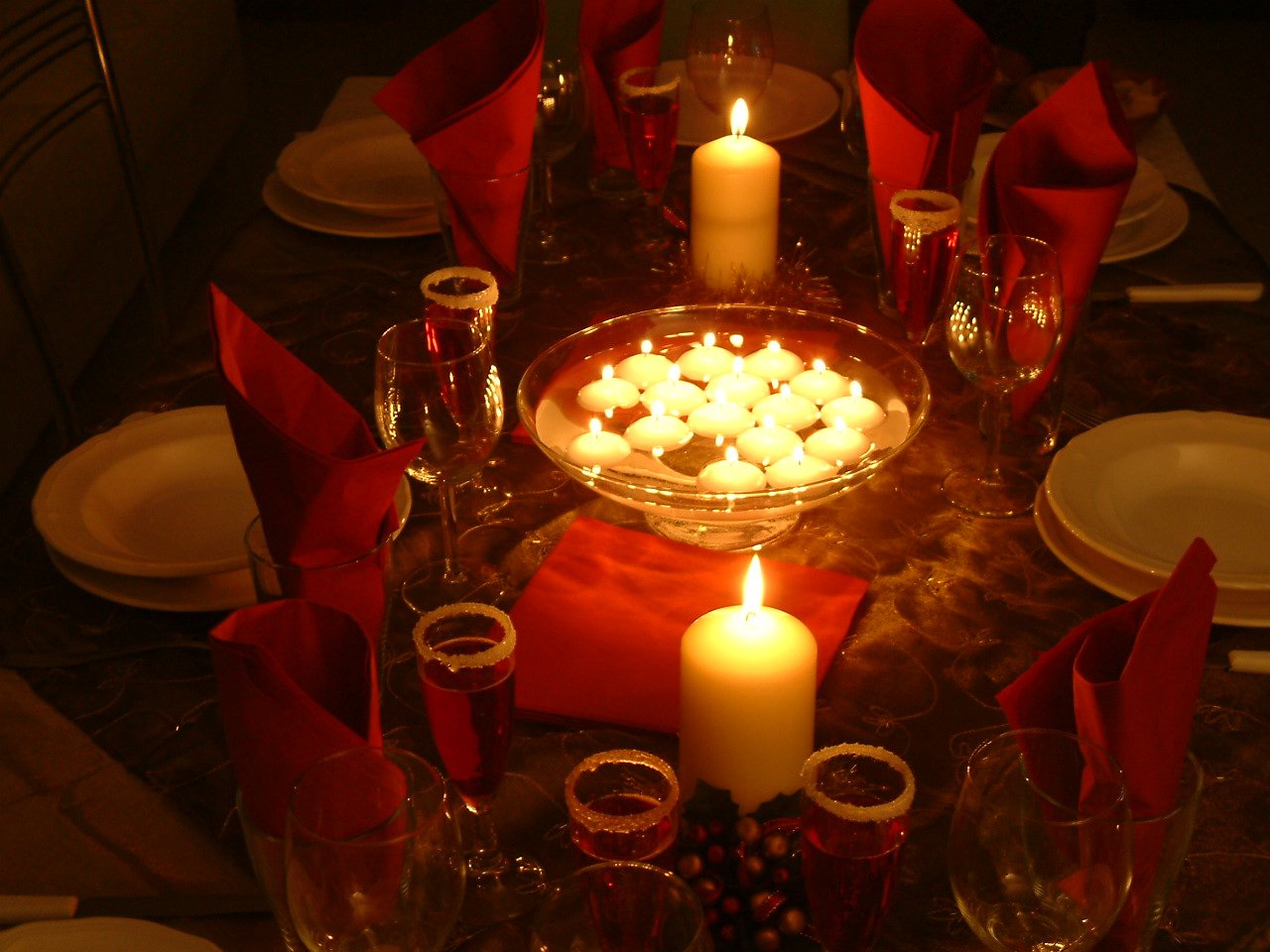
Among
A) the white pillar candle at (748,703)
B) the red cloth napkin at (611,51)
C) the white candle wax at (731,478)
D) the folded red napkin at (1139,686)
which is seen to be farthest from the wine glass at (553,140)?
the folded red napkin at (1139,686)

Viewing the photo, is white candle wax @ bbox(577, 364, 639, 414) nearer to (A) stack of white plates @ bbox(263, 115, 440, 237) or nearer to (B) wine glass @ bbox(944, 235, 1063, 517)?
(B) wine glass @ bbox(944, 235, 1063, 517)

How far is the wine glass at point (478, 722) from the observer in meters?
0.75

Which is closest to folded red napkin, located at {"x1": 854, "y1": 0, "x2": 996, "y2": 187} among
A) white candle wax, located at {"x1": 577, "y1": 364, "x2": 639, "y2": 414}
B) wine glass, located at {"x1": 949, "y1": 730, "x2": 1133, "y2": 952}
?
white candle wax, located at {"x1": 577, "y1": 364, "x2": 639, "y2": 414}

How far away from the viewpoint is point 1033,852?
66cm

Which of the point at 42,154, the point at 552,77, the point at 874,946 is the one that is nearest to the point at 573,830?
the point at 874,946

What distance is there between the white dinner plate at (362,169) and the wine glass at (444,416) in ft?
1.77

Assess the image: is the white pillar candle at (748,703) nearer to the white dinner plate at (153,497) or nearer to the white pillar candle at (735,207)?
the white dinner plate at (153,497)

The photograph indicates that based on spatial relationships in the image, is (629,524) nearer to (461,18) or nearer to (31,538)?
(31,538)

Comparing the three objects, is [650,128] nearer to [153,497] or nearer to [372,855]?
[153,497]

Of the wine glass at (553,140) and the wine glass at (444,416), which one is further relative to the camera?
the wine glass at (553,140)

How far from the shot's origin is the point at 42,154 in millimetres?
2764

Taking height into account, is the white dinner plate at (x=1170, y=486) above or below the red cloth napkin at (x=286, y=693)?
below

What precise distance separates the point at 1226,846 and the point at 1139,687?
160 mm

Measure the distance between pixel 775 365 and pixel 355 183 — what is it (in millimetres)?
742
